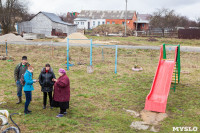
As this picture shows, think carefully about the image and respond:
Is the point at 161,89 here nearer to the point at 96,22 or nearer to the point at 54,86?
the point at 54,86

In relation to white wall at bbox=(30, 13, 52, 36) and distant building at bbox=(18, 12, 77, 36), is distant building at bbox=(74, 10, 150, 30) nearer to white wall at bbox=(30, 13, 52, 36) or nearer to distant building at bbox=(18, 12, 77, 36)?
Result: distant building at bbox=(18, 12, 77, 36)

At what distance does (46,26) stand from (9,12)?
6.94 metres

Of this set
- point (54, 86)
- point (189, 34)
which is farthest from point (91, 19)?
point (54, 86)

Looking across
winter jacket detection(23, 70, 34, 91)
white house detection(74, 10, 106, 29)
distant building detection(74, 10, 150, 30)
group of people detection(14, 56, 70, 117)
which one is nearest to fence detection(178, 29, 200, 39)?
distant building detection(74, 10, 150, 30)

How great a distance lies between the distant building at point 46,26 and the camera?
4009cm

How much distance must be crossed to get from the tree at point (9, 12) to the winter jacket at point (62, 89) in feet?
111

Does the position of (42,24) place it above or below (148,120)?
above

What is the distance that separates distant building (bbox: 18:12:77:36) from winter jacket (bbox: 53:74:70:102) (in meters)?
34.0

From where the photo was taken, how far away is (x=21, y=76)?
23.7ft

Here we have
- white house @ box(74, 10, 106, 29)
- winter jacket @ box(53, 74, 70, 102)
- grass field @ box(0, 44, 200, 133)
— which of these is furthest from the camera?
white house @ box(74, 10, 106, 29)

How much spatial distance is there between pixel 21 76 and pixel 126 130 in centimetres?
387

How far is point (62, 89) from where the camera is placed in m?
6.73

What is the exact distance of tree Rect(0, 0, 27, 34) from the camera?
36.2 meters

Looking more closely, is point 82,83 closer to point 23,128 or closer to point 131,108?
point 131,108
